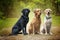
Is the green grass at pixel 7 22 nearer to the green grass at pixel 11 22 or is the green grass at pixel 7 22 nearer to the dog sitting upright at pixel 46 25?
the green grass at pixel 11 22

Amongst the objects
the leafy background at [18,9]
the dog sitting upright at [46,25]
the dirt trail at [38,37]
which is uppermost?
the leafy background at [18,9]

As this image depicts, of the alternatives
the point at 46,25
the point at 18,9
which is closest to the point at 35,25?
the point at 46,25

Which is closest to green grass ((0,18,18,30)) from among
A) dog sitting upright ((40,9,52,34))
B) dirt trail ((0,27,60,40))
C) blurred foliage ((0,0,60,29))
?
blurred foliage ((0,0,60,29))

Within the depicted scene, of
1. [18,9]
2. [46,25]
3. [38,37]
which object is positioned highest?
[18,9]

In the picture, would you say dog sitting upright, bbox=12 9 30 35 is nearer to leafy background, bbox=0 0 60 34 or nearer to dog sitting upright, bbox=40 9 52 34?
leafy background, bbox=0 0 60 34

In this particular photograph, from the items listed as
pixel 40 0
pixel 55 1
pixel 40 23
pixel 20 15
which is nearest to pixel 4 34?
pixel 20 15

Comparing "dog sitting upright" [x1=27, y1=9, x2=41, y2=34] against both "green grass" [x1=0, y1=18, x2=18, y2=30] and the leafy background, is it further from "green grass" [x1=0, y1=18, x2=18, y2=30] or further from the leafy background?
"green grass" [x1=0, y1=18, x2=18, y2=30]

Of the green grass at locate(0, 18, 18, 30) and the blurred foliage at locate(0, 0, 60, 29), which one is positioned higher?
the blurred foliage at locate(0, 0, 60, 29)

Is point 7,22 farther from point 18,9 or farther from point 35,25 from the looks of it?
point 35,25

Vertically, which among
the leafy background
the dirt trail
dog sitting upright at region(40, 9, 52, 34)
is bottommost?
the dirt trail

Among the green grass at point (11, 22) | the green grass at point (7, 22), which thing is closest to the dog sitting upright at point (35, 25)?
the green grass at point (11, 22)

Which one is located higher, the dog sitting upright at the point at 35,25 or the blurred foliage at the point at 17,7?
the blurred foliage at the point at 17,7

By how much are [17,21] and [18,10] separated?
135mm

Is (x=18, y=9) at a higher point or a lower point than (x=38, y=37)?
higher
